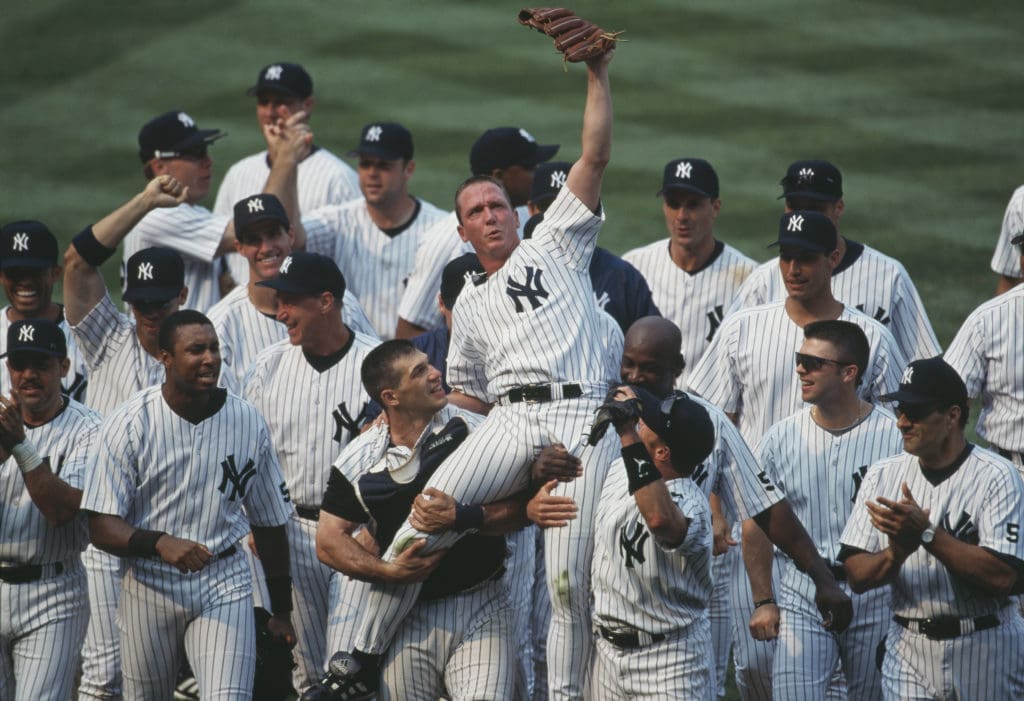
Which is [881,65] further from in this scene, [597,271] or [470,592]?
[470,592]

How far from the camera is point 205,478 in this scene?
6.45 meters

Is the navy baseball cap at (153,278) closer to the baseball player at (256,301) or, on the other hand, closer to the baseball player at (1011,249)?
the baseball player at (256,301)

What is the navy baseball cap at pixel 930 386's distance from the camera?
19.4ft

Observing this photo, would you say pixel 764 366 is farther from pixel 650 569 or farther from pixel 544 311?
pixel 650 569

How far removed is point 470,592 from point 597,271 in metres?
1.95

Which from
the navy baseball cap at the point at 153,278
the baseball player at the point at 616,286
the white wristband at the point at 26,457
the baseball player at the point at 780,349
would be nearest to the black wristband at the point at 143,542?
the white wristband at the point at 26,457

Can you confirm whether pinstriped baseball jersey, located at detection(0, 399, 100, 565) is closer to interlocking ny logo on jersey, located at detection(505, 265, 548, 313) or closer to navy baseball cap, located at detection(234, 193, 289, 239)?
navy baseball cap, located at detection(234, 193, 289, 239)

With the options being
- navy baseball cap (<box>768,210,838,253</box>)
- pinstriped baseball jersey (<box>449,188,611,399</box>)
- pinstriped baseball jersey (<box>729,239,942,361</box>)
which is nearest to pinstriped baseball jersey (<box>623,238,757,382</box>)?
pinstriped baseball jersey (<box>729,239,942,361</box>)

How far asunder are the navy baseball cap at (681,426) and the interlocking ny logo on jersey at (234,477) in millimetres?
1839

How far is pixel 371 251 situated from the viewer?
877cm

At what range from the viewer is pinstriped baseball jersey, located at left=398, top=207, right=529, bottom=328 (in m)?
7.99

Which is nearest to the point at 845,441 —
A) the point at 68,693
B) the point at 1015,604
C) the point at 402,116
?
the point at 1015,604

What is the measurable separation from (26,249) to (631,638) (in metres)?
3.54

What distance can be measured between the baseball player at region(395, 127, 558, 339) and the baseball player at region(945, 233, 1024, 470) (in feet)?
7.18
